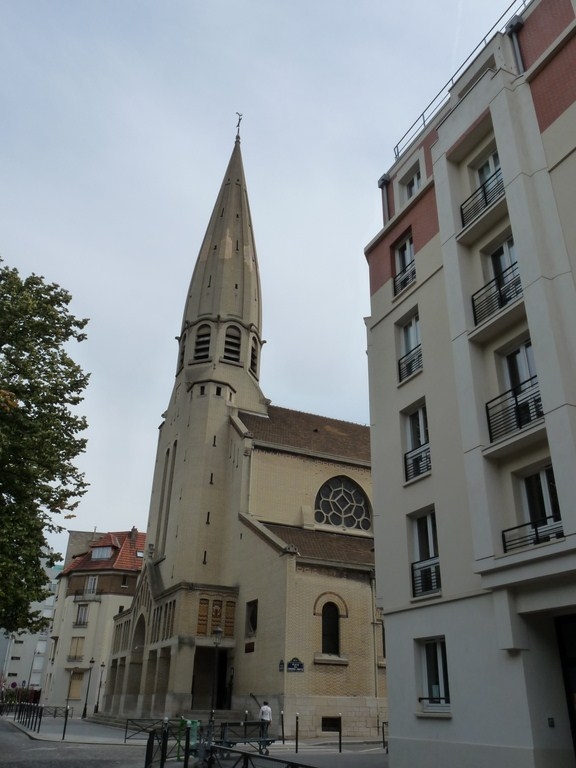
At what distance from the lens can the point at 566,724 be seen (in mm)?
10453

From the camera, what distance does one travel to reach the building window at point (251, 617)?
2788 cm

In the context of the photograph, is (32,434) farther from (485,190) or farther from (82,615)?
(82,615)

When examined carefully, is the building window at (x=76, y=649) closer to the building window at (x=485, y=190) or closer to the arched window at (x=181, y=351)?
the arched window at (x=181, y=351)

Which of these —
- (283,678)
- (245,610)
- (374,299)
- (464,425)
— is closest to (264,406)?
(245,610)

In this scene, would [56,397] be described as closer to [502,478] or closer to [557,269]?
[502,478]

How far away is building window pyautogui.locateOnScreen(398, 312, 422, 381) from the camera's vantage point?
1582 centimetres

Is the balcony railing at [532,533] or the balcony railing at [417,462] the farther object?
the balcony railing at [417,462]

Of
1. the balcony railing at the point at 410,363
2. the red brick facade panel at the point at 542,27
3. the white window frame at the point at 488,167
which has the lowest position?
the balcony railing at the point at 410,363

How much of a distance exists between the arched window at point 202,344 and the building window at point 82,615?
23.6m

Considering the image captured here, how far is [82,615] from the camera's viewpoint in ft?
162

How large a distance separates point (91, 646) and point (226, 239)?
110 ft

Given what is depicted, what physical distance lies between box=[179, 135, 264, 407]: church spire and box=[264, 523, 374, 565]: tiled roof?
11352mm

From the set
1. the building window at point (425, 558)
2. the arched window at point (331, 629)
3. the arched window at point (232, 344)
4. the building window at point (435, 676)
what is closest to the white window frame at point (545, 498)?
the building window at point (425, 558)

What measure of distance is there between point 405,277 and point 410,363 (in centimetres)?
267
